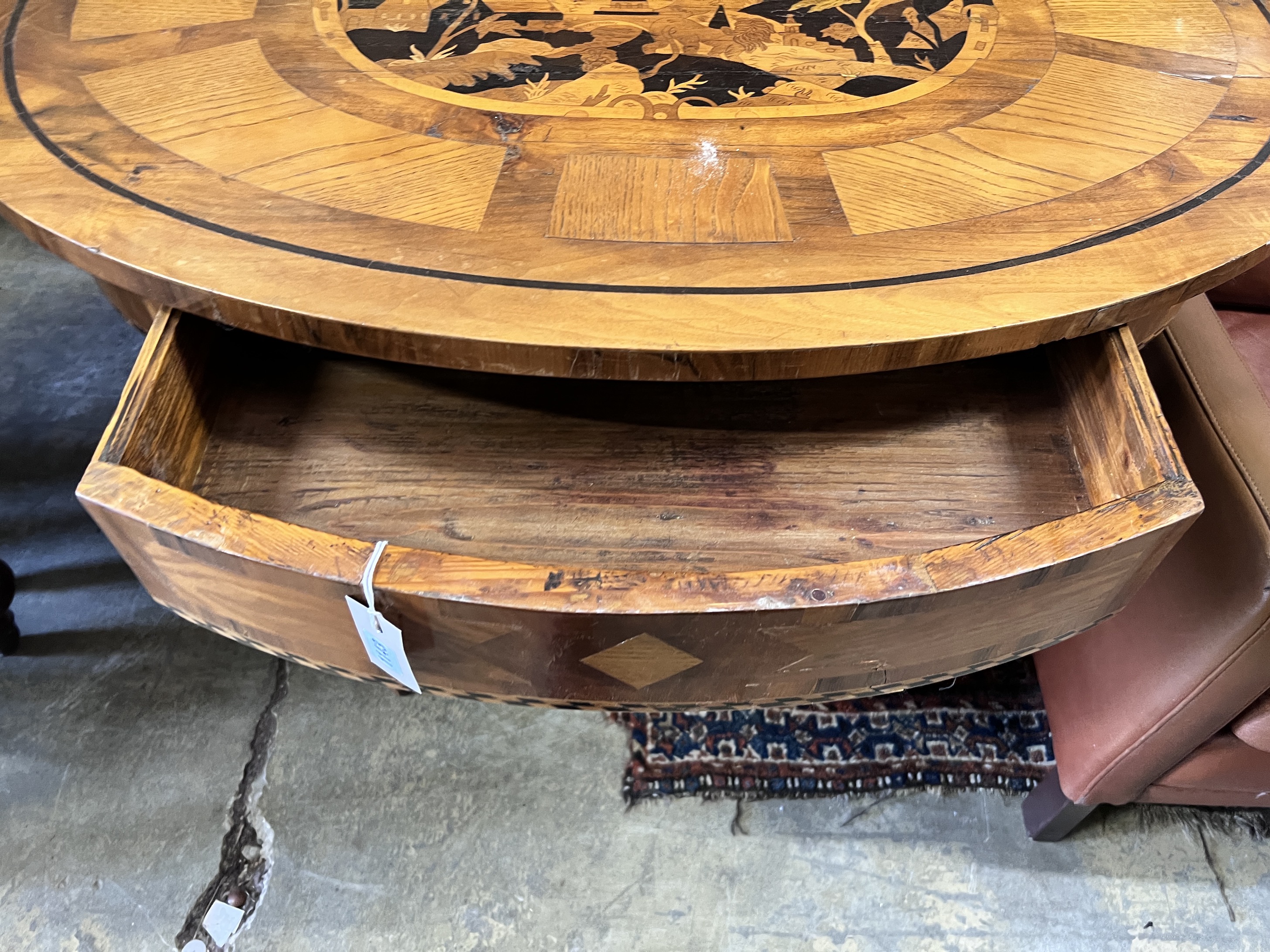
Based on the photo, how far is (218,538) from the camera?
18.7 inches

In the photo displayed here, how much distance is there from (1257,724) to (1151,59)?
0.60 m

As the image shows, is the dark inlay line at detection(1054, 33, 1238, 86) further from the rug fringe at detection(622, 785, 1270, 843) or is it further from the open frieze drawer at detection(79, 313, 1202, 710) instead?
the rug fringe at detection(622, 785, 1270, 843)

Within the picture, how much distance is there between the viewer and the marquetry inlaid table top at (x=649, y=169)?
21.4 inches

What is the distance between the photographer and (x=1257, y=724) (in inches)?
29.9

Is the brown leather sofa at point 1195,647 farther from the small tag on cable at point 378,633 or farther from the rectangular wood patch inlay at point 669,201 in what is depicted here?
the small tag on cable at point 378,633

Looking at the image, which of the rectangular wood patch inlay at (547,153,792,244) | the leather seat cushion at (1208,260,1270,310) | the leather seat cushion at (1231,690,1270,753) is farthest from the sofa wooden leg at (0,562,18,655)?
the leather seat cushion at (1208,260,1270,310)

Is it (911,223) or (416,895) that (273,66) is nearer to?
(911,223)

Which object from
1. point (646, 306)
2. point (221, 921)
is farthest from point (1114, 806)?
point (221, 921)

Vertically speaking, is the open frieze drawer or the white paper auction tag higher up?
the open frieze drawer

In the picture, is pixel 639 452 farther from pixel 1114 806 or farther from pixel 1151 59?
pixel 1114 806

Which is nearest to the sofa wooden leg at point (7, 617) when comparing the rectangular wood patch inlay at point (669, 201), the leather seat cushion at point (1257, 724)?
the rectangular wood patch inlay at point (669, 201)

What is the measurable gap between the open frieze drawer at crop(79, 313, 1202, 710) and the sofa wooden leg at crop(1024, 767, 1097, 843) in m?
0.39

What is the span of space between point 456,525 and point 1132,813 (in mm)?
828

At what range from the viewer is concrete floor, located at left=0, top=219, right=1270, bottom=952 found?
2.93ft
